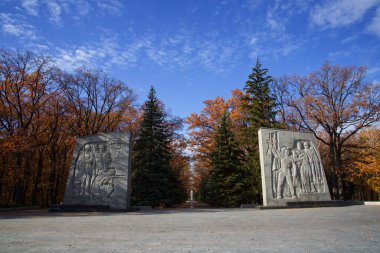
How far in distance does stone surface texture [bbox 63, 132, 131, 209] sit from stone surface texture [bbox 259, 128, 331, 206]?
26.5 feet

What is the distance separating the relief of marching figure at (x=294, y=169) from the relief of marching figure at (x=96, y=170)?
29.5 feet

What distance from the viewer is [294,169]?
50.3 feet

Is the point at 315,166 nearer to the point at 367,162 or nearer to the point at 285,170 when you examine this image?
the point at 285,170

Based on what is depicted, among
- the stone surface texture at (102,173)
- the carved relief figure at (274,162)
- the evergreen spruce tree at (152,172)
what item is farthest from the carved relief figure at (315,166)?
the stone surface texture at (102,173)

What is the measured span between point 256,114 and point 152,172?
9299mm

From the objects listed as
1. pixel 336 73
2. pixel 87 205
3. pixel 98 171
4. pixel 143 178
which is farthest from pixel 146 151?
pixel 336 73

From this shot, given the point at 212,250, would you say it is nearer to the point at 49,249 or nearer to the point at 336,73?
the point at 49,249

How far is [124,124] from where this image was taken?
25.0 m

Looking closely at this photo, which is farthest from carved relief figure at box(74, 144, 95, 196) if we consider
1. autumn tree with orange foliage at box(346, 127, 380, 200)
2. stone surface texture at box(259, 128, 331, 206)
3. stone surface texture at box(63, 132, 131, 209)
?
autumn tree with orange foliage at box(346, 127, 380, 200)

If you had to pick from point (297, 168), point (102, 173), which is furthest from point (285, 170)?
point (102, 173)

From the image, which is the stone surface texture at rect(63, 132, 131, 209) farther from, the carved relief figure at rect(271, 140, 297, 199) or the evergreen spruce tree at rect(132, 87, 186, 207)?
the carved relief figure at rect(271, 140, 297, 199)

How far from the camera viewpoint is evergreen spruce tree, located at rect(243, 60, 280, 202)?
1856cm

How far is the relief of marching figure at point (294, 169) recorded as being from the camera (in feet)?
49.0

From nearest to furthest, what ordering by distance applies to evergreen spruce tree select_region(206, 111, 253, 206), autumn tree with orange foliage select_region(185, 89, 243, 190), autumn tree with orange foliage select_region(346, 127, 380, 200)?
autumn tree with orange foliage select_region(346, 127, 380, 200), evergreen spruce tree select_region(206, 111, 253, 206), autumn tree with orange foliage select_region(185, 89, 243, 190)
